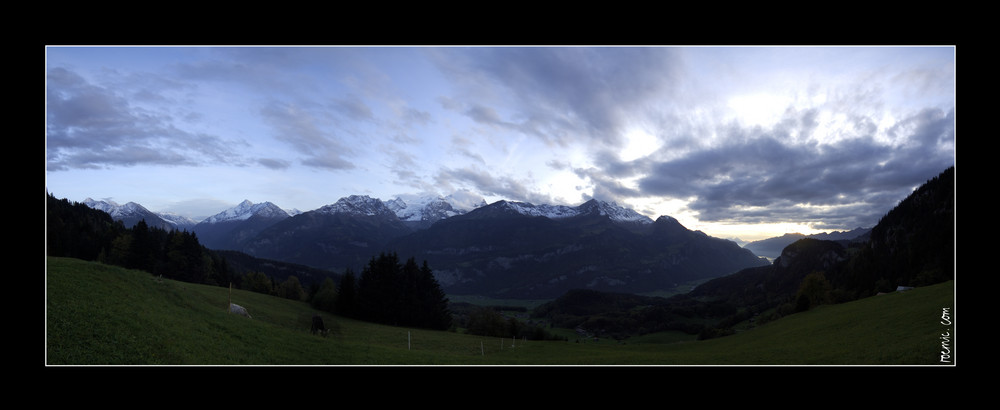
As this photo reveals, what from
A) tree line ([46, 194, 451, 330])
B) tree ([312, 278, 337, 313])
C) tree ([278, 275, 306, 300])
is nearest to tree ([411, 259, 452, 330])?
tree line ([46, 194, 451, 330])

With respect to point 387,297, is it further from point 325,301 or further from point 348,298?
point 325,301

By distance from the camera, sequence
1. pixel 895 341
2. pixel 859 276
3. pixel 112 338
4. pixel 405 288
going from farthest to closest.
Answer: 1. pixel 859 276
2. pixel 405 288
3. pixel 895 341
4. pixel 112 338

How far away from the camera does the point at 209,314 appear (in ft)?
70.3

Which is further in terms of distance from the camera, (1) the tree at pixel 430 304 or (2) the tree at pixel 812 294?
(2) the tree at pixel 812 294

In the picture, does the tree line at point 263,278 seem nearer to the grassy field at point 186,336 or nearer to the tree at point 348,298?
the tree at point 348,298

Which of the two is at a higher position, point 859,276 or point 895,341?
point 895,341

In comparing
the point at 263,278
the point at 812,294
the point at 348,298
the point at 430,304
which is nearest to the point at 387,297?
the point at 348,298

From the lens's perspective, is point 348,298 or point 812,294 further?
point 812,294

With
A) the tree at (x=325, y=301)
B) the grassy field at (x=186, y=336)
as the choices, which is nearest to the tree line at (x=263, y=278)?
the tree at (x=325, y=301)

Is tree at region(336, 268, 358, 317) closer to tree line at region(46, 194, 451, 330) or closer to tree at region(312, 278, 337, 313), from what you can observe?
tree line at region(46, 194, 451, 330)
